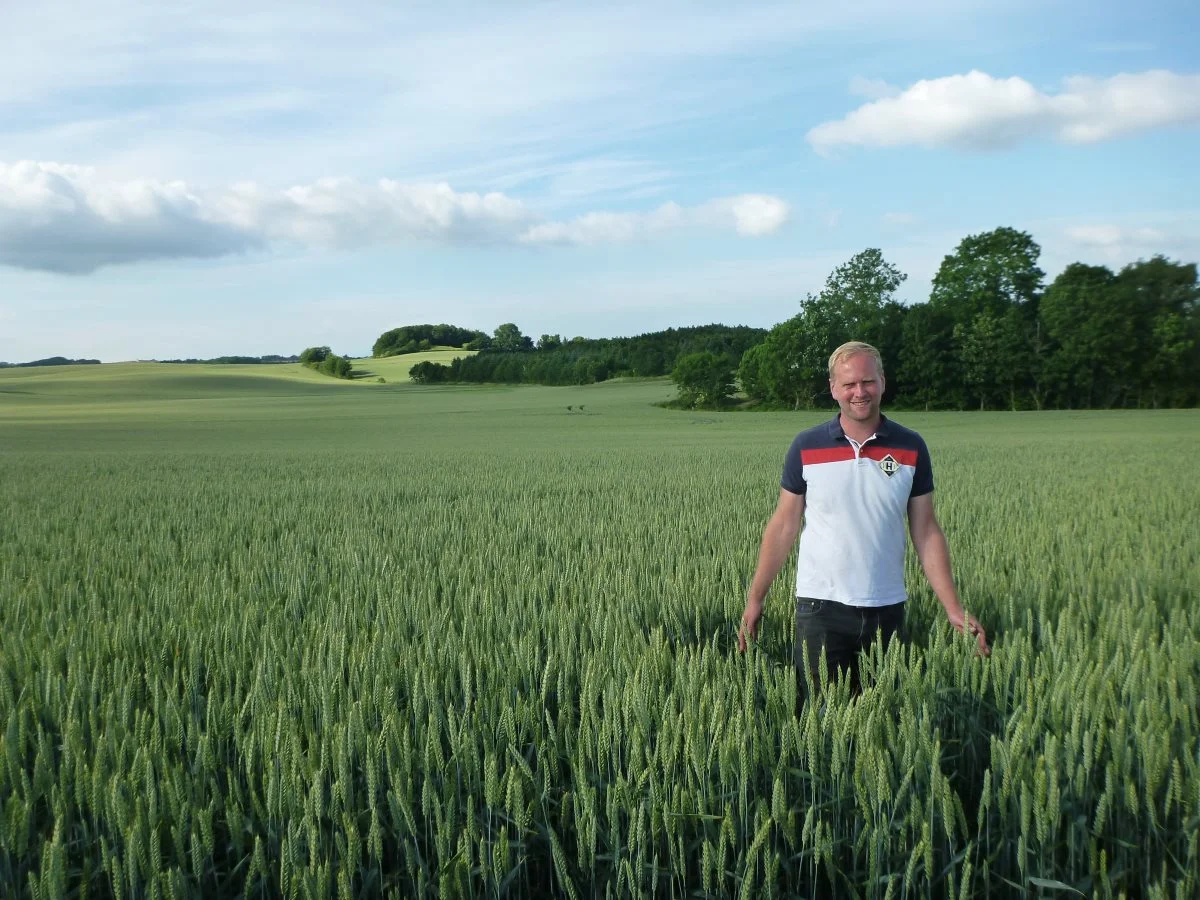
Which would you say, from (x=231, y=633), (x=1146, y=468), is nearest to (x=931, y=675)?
(x=231, y=633)

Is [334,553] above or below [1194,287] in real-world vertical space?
below

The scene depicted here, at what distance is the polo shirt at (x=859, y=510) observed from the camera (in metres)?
3.71

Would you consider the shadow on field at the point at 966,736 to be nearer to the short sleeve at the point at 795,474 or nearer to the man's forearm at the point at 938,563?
the man's forearm at the point at 938,563

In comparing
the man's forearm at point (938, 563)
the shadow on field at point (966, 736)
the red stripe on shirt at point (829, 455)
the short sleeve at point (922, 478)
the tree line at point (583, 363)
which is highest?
the tree line at point (583, 363)

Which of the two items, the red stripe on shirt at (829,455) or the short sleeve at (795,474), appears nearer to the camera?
the red stripe on shirt at (829,455)

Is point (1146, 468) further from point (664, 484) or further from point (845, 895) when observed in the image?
point (845, 895)

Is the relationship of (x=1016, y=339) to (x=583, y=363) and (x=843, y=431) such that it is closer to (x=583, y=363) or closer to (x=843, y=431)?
(x=583, y=363)

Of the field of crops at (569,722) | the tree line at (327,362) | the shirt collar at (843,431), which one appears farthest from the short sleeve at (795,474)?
the tree line at (327,362)

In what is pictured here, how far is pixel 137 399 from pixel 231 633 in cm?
6872

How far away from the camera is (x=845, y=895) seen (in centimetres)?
262

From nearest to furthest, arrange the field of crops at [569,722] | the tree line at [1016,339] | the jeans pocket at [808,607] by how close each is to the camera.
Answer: the field of crops at [569,722] → the jeans pocket at [808,607] → the tree line at [1016,339]

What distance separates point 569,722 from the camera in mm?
3129

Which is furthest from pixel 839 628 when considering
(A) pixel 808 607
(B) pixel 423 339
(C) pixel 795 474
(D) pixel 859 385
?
(B) pixel 423 339

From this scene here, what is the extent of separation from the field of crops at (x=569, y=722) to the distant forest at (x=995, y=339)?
156 feet
